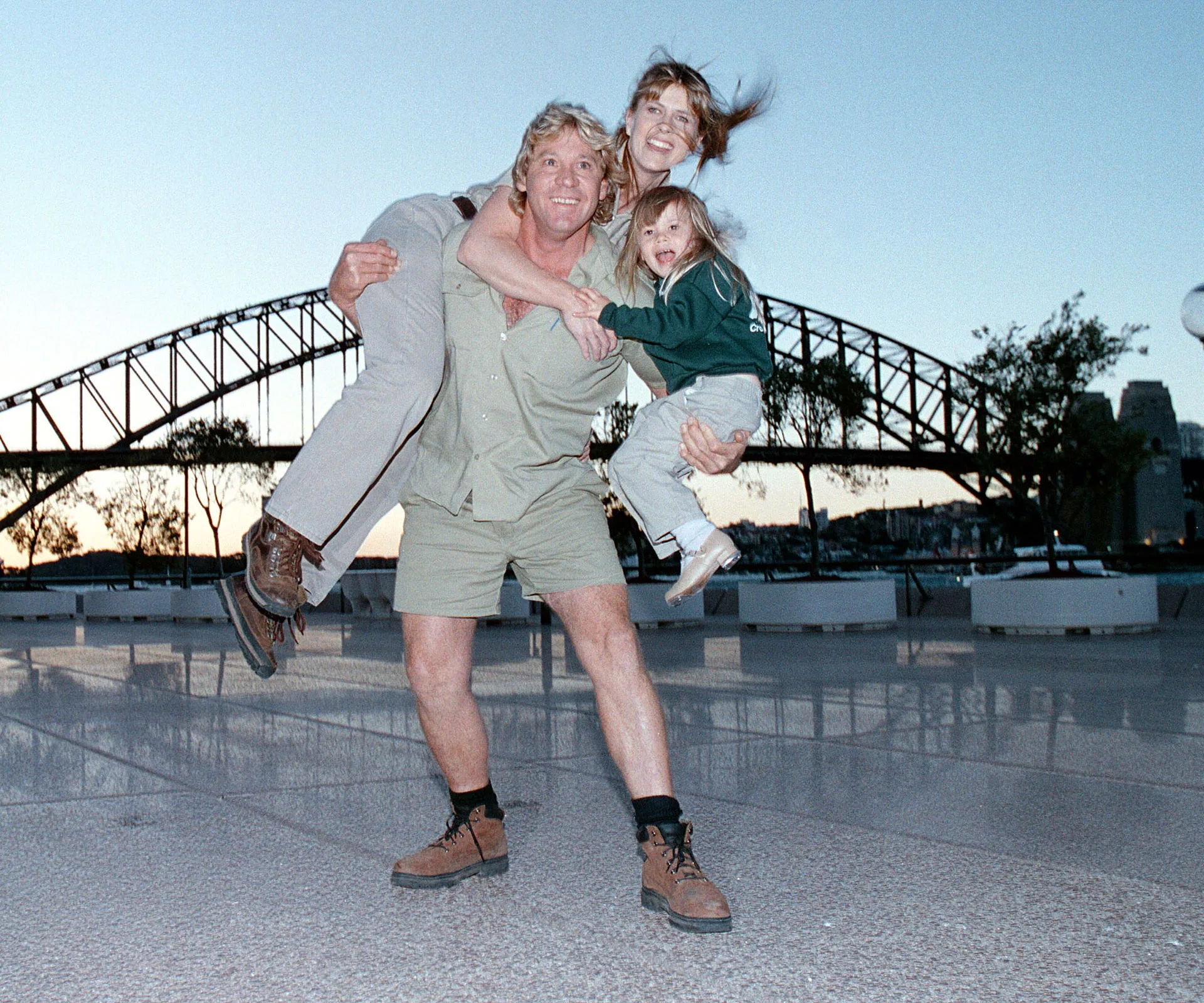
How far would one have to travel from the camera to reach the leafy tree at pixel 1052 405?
13.8 meters

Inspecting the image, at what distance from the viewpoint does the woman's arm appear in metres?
2.21

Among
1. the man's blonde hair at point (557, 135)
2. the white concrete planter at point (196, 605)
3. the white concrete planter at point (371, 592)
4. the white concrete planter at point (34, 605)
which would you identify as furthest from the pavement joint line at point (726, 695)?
the white concrete planter at point (34, 605)

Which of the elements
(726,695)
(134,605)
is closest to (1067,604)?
(726,695)

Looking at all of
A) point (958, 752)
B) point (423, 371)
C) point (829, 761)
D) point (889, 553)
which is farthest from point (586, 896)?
point (889, 553)

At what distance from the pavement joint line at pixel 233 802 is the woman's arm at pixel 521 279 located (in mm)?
1269

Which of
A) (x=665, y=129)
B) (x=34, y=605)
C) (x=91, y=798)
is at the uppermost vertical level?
(x=665, y=129)

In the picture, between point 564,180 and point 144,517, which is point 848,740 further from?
point 144,517

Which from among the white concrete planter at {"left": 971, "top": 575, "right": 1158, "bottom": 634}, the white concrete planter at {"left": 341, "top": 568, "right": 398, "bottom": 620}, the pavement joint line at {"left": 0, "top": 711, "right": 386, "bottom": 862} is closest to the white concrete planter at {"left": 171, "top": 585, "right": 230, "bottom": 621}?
the white concrete planter at {"left": 341, "top": 568, "right": 398, "bottom": 620}

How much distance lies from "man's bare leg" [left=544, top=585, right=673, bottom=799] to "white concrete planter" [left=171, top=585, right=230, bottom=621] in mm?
14969

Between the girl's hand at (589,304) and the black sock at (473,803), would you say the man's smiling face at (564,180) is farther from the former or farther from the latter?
the black sock at (473,803)

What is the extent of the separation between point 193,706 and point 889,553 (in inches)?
1612

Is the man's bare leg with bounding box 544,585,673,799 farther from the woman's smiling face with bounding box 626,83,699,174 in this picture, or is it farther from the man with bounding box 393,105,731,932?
the woman's smiling face with bounding box 626,83,699,174

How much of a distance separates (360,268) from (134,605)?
17.7 m

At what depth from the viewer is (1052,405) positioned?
551 inches
